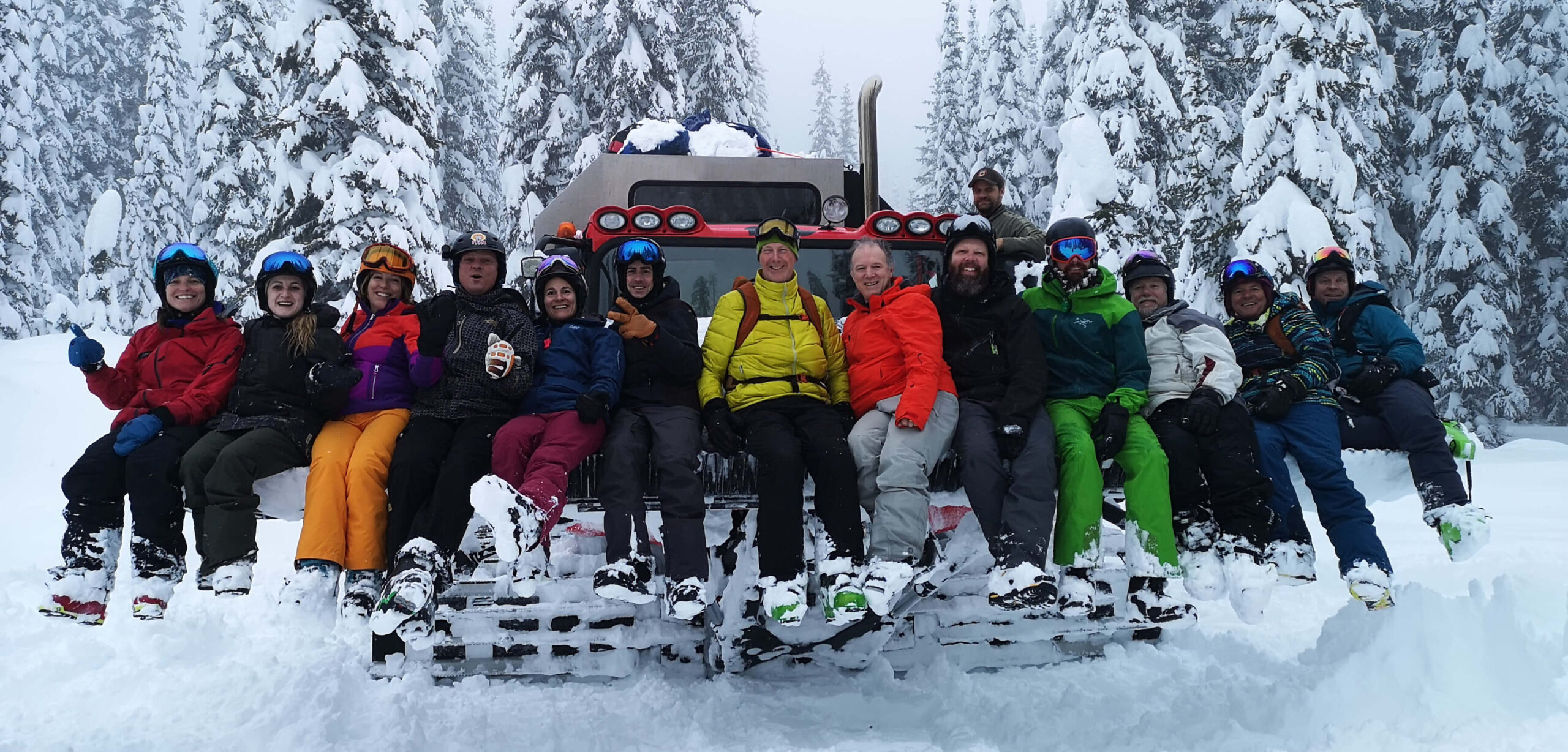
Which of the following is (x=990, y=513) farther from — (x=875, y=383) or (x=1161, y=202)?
(x=1161, y=202)

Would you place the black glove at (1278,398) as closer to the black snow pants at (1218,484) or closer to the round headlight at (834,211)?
the black snow pants at (1218,484)

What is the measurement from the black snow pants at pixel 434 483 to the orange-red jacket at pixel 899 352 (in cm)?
182

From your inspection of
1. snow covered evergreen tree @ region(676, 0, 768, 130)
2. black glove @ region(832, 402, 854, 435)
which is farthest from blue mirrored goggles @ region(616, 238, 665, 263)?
snow covered evergreen tree @ region(676, 0, 768, 130)

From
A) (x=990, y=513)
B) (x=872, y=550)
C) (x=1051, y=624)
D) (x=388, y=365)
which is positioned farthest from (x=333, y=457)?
(x=1051, y=624)

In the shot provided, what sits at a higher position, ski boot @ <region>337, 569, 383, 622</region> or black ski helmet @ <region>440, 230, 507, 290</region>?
black ski helmet @ <region>440, 230, 507, 290</region>

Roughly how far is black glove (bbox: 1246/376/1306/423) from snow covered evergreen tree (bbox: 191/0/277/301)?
23.6m

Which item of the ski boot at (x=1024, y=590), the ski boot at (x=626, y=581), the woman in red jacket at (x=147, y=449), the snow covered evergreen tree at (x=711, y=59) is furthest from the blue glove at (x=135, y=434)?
the snow covered evergreen tree at (x=711, y=59)

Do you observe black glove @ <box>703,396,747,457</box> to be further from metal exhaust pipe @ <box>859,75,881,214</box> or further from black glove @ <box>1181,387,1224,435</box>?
metal exhaust pipe @ <box>859,75,881,214</box>

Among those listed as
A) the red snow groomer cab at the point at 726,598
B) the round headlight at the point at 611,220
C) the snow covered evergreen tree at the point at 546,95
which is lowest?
the red snow groomer cab at the point at 726,598

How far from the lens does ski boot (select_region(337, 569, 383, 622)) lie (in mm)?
3787

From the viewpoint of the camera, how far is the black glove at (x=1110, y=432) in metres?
4.20

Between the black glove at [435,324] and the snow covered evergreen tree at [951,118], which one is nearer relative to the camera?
the black glove at [435,324]

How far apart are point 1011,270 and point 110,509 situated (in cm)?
510

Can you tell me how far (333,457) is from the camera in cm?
409
